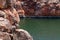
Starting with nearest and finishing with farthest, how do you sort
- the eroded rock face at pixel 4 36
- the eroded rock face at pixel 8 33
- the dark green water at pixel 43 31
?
1. the eroded rock face at pixel 4 36
2. the eroded rock face at pixel 8 33
3. the dark green water at pixel 43 31

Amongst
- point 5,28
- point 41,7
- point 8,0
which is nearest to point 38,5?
point 41,7

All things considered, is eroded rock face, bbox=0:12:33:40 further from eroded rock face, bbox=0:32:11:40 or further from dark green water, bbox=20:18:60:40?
dark green water, bbox=20:18:60:40

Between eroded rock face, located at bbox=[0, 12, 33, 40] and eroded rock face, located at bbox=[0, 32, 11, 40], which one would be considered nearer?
eroded rock face, located at bbox=[0, 32, 11, 40]

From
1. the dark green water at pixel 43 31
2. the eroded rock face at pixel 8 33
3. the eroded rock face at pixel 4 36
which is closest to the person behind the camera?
the eroded rock face at pixel 4 36

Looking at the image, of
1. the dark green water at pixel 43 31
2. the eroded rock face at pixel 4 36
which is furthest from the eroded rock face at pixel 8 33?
the dark green water at pixel 43 31

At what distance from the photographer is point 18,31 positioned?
50.5 feet

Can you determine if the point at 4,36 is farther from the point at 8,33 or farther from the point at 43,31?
the point at 43,31

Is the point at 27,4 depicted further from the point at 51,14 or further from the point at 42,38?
the point at 42,38

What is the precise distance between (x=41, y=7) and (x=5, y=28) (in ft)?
153

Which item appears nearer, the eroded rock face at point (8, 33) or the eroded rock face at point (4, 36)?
the eroded rock face at point (4, 36)

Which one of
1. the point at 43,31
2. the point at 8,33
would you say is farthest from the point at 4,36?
the point at 43,31

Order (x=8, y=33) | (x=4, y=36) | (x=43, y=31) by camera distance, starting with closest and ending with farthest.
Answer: (x=4, y=36) → (x=8, y=33) → (x=43, y=31)

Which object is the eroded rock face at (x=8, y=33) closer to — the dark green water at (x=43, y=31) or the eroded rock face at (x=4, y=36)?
the eroded rock face at (x=4, y=36)

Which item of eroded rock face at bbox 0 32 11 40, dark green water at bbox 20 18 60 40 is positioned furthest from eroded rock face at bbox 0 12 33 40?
dark green water at bbox 20 18 60 40
